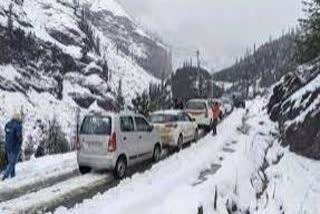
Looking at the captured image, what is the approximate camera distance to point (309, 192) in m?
12.9

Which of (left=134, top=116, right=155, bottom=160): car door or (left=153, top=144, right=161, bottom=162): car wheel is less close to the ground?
(left=134, top=116, right=155, bottom=160): car door

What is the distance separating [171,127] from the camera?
76.8ft

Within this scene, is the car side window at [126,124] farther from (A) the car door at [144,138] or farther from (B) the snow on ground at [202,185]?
(B) the snow on ground at [202,185]

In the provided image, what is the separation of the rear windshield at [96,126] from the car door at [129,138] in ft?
1.99

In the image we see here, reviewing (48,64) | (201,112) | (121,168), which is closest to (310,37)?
(201,112)

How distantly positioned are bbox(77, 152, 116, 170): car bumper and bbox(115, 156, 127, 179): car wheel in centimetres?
24

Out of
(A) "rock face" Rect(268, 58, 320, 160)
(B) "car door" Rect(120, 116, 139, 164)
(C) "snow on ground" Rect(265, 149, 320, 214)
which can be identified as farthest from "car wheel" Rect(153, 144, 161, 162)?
(C) "snow on ground" Rect(265, 149, 320, 214)

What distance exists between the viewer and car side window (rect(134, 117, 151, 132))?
1878 centimetres

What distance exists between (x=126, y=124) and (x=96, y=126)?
1.18 meters

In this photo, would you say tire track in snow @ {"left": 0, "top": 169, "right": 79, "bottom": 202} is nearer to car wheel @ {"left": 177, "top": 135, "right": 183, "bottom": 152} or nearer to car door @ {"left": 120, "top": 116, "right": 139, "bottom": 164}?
car door @ {"left": 120, "top": 116, "right": 139, "bottom": 164}

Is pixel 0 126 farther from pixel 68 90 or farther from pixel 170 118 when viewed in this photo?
pixel 68 90

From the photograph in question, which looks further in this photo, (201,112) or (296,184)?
(201,112)

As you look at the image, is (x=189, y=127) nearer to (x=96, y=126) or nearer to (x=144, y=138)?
(x=144, y=138)

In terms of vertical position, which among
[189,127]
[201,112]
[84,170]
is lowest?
[84,170]
